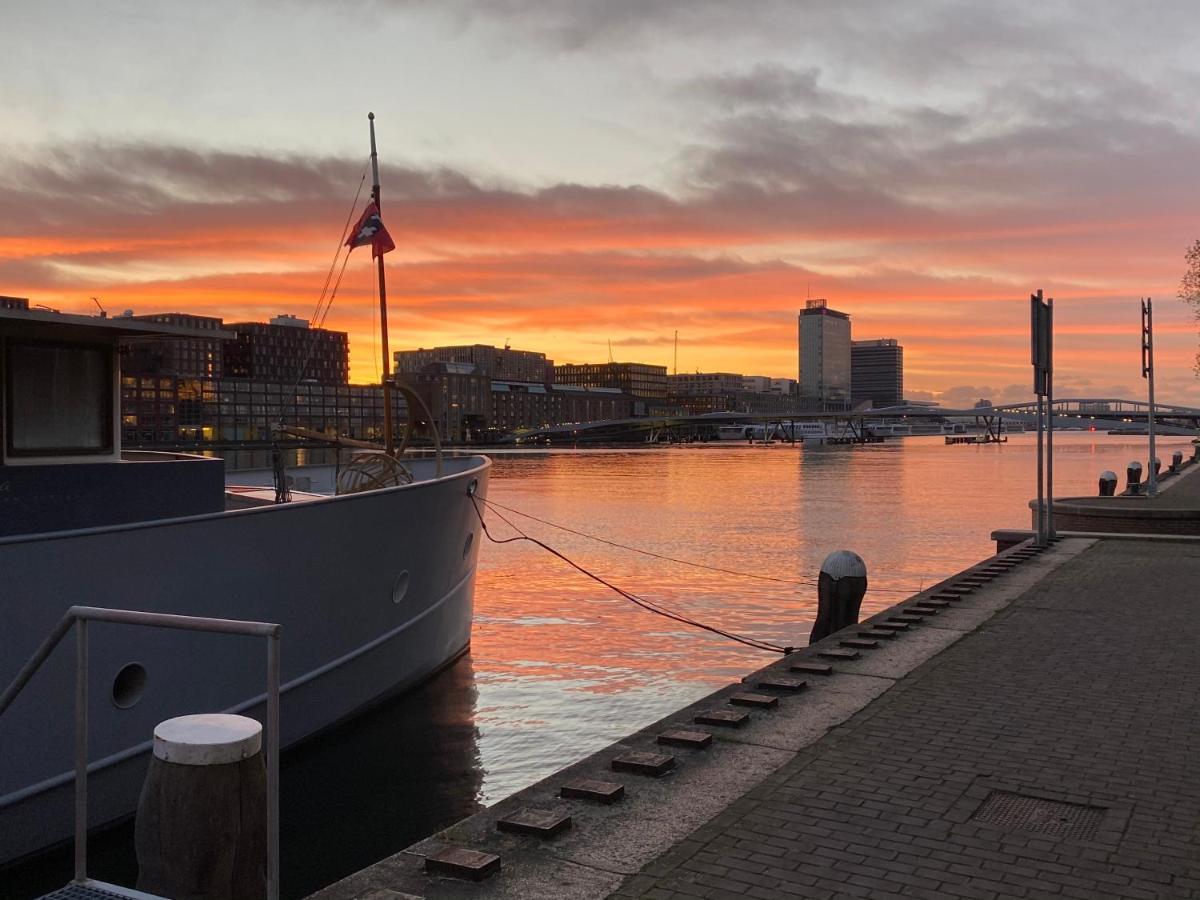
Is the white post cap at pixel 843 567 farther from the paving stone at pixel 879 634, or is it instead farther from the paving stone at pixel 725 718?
the paving stone at pixel 725 718

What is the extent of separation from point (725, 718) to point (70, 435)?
20.6 feet

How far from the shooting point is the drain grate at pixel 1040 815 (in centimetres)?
583

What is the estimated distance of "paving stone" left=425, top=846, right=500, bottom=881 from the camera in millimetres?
5207

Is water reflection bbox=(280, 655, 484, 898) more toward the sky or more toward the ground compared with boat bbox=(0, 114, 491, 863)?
more toward the ground

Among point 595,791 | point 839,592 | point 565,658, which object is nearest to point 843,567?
point 839,592

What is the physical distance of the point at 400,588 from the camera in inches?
498

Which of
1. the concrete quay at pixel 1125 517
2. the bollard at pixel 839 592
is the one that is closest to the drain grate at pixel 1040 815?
the bollard at pixel 839 592

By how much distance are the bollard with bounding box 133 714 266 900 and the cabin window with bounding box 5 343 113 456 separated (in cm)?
568

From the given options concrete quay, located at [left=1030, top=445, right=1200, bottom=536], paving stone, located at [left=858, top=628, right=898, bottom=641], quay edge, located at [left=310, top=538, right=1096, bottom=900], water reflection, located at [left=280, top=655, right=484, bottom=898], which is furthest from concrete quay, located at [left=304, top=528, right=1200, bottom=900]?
concrete quay, located at [left=1030, top=445, right=1200, bottom=536]

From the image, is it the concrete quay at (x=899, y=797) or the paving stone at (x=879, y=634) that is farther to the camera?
the paving stone at (x=879, y=634)

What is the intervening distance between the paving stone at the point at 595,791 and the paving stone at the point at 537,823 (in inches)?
14.6

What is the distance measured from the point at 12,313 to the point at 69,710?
318 cm

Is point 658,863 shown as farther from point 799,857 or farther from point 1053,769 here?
point 1053,769

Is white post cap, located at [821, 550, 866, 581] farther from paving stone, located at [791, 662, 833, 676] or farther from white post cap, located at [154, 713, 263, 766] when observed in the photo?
white post cap, located at [154, 713, 263, 766]
